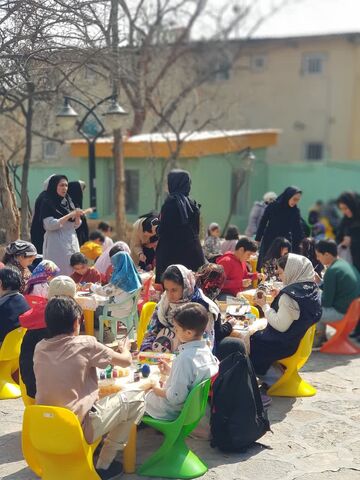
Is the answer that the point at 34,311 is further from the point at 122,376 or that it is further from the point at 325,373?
the point at 325,373

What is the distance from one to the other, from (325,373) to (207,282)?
2171 millimetres

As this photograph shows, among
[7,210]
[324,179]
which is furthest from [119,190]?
[324,179]

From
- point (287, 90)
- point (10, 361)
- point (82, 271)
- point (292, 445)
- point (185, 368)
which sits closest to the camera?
point (185, 368)

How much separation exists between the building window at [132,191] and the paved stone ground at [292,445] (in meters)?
11.9

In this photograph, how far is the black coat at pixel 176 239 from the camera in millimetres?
→ 7746

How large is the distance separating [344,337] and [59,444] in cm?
497

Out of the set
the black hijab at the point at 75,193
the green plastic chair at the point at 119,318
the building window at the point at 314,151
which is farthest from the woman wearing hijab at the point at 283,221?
the building window at the point at 314,151

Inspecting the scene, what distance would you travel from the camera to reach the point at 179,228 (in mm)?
7781

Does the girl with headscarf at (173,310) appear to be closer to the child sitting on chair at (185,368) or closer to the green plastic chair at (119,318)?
the child sitting on chair at (185,368)

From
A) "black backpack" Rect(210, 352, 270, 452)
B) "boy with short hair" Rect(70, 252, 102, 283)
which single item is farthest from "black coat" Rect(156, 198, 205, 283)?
"black backpack" Rect(210, 352, 270, 452)

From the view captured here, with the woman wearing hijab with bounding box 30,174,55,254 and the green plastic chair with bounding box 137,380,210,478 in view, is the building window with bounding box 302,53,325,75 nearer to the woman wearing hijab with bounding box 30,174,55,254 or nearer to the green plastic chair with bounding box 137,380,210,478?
the woman wearing hijab with bounding box 30,174,55,254

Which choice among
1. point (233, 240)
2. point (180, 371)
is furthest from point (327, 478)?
point (233, 240)

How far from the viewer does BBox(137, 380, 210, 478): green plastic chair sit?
4770mm

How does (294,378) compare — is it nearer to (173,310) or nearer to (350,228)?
(173,310)
